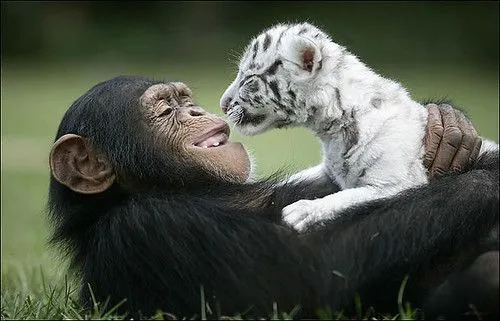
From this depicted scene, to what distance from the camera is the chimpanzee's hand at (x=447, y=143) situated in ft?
15.4

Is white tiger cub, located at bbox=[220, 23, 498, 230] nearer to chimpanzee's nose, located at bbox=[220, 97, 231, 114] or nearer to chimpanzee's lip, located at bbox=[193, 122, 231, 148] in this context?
chimpanzee's nose, located at bbox=[220, 97, 231, 114]

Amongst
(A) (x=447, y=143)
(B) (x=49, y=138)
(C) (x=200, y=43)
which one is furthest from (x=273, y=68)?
(C) (x=200, y=43)

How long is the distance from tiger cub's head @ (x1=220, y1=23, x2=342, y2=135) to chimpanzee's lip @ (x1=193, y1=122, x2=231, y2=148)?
198 mm

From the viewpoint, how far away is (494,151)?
480 centimetres

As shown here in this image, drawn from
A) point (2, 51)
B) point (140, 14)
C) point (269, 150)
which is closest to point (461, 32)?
point (140, 14)

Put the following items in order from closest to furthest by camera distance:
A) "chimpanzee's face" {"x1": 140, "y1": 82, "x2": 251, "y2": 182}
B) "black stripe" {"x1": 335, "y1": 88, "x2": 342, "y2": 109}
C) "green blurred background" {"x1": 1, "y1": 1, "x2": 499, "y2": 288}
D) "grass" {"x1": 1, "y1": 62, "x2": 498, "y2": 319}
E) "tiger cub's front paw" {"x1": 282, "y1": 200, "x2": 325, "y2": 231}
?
"tiger cub's front paw" {"x1": 282, "y1": 200, "x2": 325, "y2": 231} < "black stripe" {"x1": 335, "y1": 88, "x2": 342, "y2": 109} < "chimpanzee's face" {"x1": 140, "y1": 82, "x2": 251, "y2": 182} < "grass" {"x1": 1, "y1": 62, "x2": 498, "y2": 319} < "green blurred background" {"x1": 1, "y1": 1, "x2": 499, "y2": 288}

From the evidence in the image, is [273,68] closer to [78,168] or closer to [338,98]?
[338,98]

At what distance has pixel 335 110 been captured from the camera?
461cm

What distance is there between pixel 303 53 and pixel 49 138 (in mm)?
11667

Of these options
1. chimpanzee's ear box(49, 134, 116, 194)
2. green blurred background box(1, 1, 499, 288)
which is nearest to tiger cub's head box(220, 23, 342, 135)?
chimpanzee's ear box(49, 134, 116, 194)

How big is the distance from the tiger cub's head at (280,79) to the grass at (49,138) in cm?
74

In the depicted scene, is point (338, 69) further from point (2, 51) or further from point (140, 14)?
point (140, 14)

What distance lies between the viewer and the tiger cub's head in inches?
183

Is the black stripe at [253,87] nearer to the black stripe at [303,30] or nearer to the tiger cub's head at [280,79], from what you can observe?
the tiger cub's head at [280,79]
